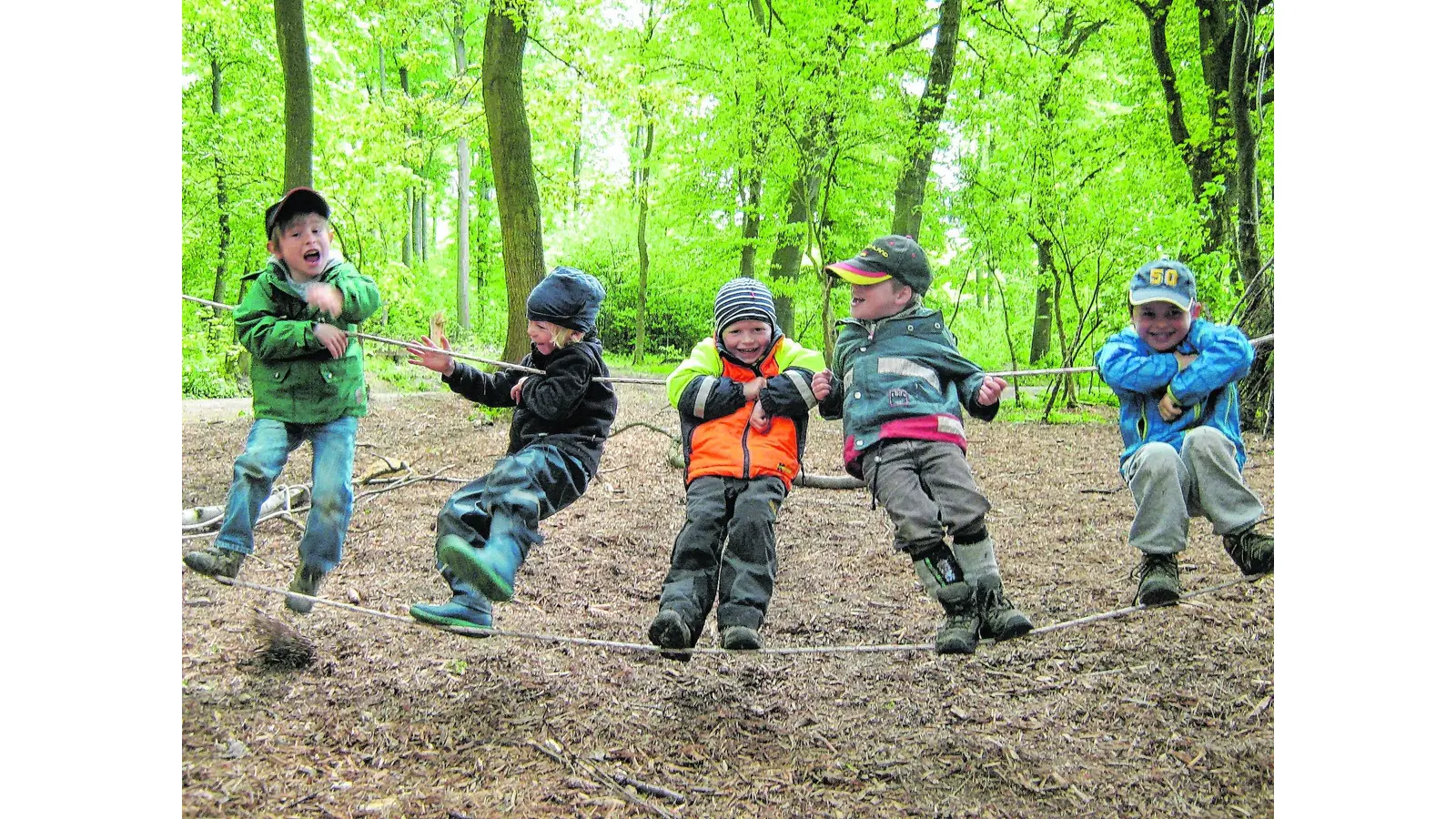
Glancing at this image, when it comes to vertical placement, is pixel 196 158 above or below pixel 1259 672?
above

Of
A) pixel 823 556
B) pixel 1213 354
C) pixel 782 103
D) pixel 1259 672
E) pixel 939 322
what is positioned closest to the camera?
pixel 1213 354

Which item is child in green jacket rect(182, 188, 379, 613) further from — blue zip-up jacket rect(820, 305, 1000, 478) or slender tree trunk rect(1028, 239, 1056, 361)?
slender tree trunk rect(1028, 239, 1056, 361)

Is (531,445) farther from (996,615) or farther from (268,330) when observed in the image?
(996,615)

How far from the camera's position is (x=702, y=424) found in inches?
132

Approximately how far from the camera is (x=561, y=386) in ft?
11.3

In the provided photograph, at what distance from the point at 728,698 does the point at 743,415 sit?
1.20 m

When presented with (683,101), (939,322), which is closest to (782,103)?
(683,101)

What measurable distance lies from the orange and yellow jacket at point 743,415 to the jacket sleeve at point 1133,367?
3.23 ft

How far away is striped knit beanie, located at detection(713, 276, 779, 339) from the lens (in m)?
3.32

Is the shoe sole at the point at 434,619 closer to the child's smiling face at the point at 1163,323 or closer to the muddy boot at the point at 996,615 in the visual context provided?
the muddy boot at the point at 996,615

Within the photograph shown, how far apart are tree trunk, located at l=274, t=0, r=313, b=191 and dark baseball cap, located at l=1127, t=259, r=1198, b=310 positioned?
5.20 m
